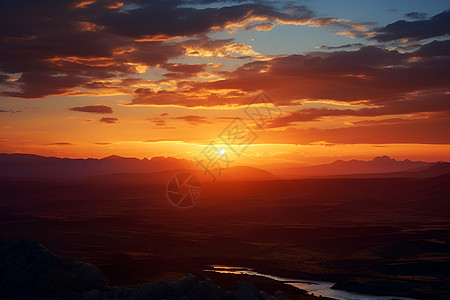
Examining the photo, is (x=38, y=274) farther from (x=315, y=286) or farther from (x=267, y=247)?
(x=267, y=247)

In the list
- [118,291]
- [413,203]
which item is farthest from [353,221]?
[118,291]

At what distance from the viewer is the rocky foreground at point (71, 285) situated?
3412 cm

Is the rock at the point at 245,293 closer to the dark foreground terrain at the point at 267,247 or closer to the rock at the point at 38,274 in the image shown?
the rock at the point at 38,274

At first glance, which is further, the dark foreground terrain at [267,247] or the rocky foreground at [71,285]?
the dark foreground terrain at [267,247]

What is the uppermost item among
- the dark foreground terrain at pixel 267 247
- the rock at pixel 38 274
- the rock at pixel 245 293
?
the rock at pixel 38 274

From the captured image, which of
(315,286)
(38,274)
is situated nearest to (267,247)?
(315,286)

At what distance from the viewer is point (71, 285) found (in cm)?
3553

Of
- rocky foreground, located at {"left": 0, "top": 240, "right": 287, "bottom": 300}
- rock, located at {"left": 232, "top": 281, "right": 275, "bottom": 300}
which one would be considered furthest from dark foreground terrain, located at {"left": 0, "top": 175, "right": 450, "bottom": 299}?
rocky foreground, located at {"left": 0, "top": 240, "right": 287, "bottom": 300}

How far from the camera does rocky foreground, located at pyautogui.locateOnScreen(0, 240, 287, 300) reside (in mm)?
34125

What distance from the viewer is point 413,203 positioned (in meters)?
184

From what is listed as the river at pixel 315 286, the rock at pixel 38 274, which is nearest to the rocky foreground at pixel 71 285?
the rock at pixel 38 274

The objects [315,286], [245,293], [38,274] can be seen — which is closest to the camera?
[245,293]

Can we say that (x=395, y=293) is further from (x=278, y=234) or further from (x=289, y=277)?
(x=278, y=234)

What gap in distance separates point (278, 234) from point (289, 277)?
40.0 metres
